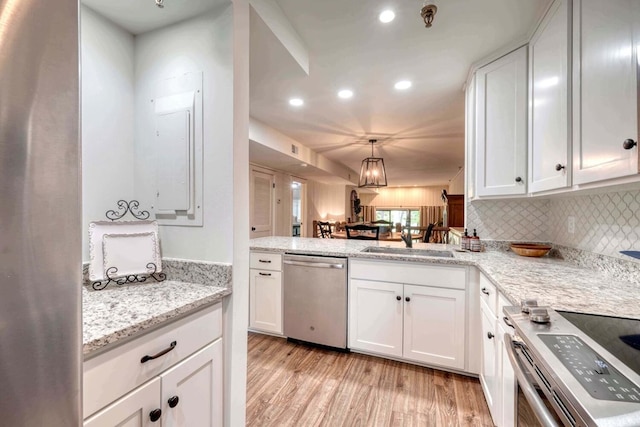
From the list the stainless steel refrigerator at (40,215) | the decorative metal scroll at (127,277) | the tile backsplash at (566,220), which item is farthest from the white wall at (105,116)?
the tile backsplash at (566,220)

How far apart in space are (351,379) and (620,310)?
5.15 feet

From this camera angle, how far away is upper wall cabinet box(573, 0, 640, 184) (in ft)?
2.96

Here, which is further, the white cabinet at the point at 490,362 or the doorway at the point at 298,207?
the doorway at the point at 298,207

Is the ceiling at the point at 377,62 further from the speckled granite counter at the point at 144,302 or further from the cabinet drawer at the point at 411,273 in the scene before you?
the cabinet drawer at the point at 411,273

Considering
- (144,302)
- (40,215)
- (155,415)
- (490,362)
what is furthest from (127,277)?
(490,362)

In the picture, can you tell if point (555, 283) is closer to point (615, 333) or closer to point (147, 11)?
point (615, 333)

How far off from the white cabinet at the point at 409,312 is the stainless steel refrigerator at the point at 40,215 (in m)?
1.97

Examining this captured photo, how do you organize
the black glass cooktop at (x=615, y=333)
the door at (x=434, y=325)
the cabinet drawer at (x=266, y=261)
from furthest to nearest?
1. the cabinet drawer at (x=266, y=261)
2. the door at (x=434, y=325)
3. the black glass cooktop at (x=615, y=333)

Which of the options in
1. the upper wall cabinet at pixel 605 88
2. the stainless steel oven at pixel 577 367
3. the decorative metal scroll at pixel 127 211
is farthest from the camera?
the decorative metal scroll at pixel 127 211

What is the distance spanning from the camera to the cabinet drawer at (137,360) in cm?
75

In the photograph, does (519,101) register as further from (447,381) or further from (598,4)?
(447,381)

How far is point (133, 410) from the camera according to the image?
0.85m

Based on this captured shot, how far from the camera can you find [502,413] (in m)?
1.32

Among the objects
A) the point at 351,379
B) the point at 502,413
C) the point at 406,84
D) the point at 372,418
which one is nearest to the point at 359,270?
the point at 351,379
